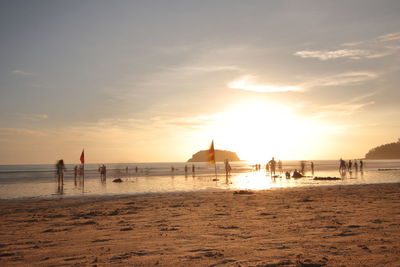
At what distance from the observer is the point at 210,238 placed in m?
8.16

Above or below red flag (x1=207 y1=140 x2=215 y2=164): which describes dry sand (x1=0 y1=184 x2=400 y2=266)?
below

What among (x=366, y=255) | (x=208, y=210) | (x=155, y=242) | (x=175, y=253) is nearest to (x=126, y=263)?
(x=175, y=253)

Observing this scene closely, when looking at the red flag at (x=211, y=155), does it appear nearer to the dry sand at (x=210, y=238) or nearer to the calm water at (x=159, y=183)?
the calm water at (x=159, y=183)

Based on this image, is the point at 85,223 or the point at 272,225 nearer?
the point at 272,225

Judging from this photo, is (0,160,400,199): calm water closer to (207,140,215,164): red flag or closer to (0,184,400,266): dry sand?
(207,140,215,164): red flag

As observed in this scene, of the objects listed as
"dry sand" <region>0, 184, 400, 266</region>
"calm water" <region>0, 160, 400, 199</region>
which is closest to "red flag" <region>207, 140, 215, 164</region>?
"calm water" <region>0, 160, 400, 199</region>

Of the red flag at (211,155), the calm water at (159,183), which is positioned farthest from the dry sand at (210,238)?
the red flag at (211,155)

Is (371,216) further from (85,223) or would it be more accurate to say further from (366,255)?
(85,223)

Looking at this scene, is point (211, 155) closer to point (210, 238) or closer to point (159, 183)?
point (159, 183)

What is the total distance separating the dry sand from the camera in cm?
625

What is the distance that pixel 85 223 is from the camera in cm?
1110

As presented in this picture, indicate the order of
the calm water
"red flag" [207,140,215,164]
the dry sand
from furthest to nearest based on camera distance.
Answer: "red flag" [207,140,215,164]
the calm water
the dry sand

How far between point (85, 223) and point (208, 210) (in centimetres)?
517

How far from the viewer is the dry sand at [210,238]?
246 inches
